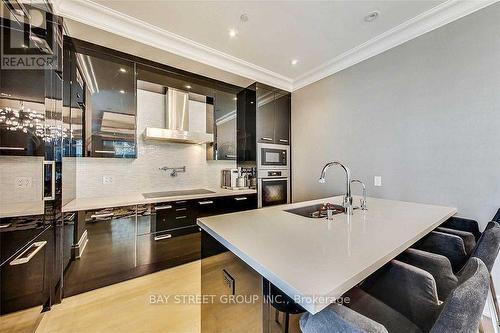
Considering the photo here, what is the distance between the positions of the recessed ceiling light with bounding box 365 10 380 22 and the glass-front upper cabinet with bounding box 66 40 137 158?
8.56 ft

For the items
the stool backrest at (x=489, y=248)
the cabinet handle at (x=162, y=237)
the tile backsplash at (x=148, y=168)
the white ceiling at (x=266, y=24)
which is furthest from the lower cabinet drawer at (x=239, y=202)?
the stool backrest at (x=489, y=248)

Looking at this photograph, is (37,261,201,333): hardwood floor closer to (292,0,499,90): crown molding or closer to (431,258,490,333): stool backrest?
(431,258,490,333): stool backrest

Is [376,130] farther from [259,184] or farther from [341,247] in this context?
[341,247]

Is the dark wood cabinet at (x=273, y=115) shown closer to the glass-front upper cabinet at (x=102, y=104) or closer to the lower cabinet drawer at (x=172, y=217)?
the lower cabinet drawer at (x=172, y=217)

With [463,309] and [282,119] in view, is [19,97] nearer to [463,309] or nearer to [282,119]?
[463,309]

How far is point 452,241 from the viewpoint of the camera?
131 centimetres

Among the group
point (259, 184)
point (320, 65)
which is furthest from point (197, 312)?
point (320, 65)

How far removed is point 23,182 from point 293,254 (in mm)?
2213

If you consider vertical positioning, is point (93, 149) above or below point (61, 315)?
above

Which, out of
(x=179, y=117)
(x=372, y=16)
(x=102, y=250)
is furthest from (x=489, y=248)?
(x=179, y=117)

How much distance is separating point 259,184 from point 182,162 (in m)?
1.24

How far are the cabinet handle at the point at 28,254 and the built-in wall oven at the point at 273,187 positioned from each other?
7.92 feet

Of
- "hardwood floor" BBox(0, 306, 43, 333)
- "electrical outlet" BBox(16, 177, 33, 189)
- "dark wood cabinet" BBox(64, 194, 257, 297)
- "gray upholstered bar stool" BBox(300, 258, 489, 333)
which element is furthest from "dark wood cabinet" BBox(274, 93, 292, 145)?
"hardwood floor" BBox(0, 306, 43, 333)

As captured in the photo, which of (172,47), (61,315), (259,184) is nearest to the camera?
(61,315)
